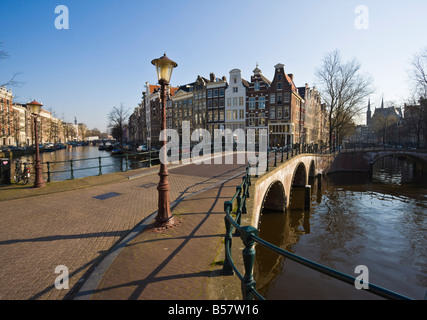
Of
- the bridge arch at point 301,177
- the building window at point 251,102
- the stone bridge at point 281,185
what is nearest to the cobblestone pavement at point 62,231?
the stone bridge at point 281,185

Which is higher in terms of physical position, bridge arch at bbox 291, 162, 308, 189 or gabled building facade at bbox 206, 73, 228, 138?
gabled building facade at bbox 206, 73, 228, 138

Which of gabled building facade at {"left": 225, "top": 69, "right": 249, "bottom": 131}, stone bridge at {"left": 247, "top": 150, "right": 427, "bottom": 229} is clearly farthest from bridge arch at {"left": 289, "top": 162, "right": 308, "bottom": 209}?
gabled building facade at {"left": 225, "top": 69, "right": 249, "bottom": 131}

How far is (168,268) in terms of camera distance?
3758 millimetres

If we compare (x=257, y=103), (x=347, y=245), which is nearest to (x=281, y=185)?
(x=347, y=245)

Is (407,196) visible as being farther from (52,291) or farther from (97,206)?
(52,291)

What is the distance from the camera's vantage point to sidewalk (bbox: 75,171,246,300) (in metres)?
3.19

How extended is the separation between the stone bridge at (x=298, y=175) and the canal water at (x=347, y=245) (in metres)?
1.14

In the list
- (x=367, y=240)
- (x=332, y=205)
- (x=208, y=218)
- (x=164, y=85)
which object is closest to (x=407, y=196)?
(x=332, y=205)

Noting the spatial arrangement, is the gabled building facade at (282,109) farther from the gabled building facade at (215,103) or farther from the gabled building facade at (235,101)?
the gabled building facade at (215,103)

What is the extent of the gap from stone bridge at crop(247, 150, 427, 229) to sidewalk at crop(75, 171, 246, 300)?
1778mm

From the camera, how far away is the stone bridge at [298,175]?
9453 mm

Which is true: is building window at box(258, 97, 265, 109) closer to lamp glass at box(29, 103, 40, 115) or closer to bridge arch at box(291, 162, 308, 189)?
bridge arch at box(291, 162, 308, 189)

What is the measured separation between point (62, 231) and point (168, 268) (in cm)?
346

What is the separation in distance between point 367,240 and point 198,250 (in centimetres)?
1097
